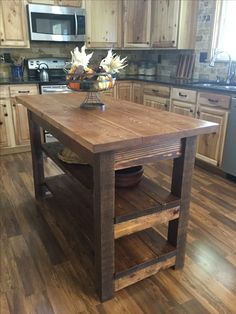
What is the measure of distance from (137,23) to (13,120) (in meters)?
2.39

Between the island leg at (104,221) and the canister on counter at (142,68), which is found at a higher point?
the canister on counter at (142,68)

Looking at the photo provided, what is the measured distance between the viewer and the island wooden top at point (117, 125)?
1.21 metres

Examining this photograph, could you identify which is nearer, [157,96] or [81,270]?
[81,270]

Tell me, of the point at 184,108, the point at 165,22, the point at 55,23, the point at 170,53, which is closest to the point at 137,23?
the point at 165,22

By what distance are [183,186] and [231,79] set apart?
2.36 metres

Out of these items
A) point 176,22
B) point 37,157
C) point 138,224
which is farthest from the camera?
point 176,22

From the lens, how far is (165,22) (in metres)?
3.92

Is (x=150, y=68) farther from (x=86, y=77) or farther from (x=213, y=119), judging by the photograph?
(x=86, y=77)

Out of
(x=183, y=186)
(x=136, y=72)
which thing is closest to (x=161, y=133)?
(x=183, y=186)

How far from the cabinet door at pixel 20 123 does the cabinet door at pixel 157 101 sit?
66.9 inches

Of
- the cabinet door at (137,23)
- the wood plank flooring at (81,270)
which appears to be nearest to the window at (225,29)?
the cabinet door at (137,23)

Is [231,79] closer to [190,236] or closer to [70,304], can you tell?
[190,236]

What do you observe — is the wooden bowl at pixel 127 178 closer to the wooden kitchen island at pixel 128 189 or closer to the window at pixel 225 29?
the wooden kitchen island at pixel 128 189

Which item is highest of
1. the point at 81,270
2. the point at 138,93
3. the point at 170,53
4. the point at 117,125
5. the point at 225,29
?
the point at 225,29
